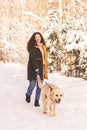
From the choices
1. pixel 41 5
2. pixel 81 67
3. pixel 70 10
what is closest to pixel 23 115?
pixel 81 67

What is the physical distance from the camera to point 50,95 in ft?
29.7

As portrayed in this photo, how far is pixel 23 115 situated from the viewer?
939cm

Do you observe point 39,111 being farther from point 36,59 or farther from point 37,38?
point 37,38

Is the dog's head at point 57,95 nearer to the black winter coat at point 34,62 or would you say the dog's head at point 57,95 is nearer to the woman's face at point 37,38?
the black winter coat at point 34,62

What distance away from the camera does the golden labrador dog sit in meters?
8.77

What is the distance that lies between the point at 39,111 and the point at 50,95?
2.92ft

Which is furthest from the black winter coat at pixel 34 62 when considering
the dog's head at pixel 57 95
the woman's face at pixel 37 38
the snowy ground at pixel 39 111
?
the dog's head at pixel 57 95

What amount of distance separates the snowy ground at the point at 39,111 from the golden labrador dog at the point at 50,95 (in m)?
0.19

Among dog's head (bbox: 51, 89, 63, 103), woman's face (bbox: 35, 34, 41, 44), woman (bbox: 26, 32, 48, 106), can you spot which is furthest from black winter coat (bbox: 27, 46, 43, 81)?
dog's head (bbox: 51, 89, 63, 103)

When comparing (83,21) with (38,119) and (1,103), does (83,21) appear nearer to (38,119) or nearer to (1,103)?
(1,103)

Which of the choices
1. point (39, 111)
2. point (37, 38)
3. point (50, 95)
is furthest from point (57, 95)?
point (37, 38)

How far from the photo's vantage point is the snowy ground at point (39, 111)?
843 centimetres

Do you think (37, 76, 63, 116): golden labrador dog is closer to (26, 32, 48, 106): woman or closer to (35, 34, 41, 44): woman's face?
(26, 32, 48, 106): woman

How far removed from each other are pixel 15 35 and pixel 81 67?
1816 centimetres
